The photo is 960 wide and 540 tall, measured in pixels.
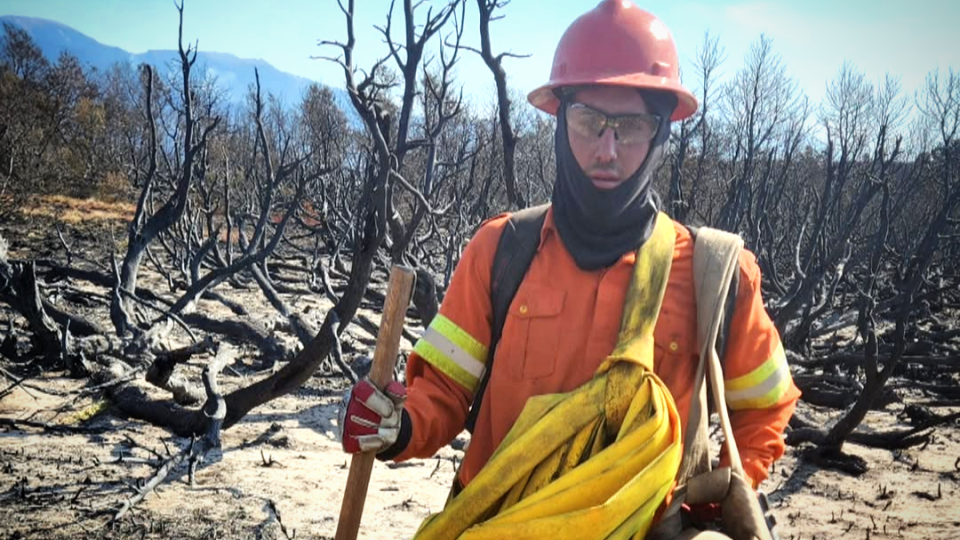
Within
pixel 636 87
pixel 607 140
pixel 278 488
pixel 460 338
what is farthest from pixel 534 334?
pixel 278 488

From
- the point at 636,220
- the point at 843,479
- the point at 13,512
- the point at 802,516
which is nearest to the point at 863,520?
the point at 802,516

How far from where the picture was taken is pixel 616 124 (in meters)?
1.59

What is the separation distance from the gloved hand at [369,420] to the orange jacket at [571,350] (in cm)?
8

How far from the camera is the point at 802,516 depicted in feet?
13.0

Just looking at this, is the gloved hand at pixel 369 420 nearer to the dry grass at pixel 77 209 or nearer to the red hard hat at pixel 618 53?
the red hard hat at pixel 618 53

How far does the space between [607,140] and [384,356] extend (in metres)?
0.77

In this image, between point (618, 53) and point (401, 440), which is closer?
point (401, 440)

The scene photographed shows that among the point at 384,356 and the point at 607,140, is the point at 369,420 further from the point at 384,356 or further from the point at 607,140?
the point at 607,140

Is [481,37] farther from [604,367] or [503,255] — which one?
[604,367]

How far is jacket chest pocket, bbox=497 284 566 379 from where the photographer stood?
1481 millimetres

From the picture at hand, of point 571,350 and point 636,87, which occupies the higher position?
point 636,87

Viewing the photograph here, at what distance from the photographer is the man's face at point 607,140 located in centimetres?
158

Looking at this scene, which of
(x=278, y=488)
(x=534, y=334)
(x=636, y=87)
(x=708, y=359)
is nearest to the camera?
(x=708, y=359)

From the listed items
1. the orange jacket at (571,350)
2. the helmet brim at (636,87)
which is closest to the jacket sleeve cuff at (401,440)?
the orange jacket at (571,350)
